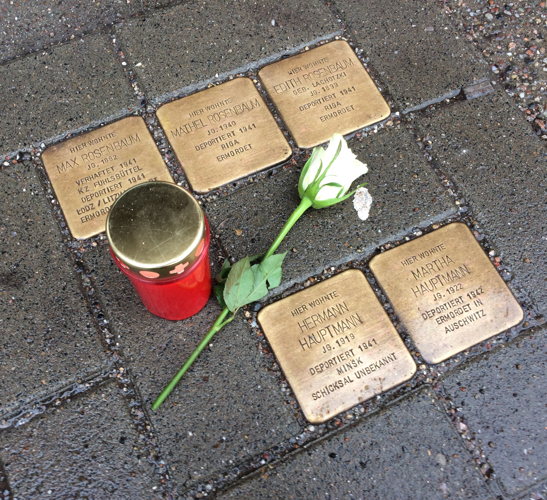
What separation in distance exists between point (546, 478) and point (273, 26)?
4.65ft

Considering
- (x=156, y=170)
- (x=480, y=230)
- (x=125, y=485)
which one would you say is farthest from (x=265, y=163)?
(x=125, y=485)

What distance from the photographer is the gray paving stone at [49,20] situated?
1.71 meters

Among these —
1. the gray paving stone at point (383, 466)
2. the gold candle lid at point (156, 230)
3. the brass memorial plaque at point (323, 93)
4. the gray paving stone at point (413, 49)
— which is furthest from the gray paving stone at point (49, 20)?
the gray paving stone at point (383, 466)

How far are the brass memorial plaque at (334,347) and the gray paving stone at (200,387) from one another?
0.20 ft

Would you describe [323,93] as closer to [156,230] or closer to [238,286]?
[238,286]

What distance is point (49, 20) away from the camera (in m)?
1.74

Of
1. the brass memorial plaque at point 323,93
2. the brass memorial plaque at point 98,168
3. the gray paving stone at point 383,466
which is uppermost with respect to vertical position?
the brass memorial plaque at point 323,93

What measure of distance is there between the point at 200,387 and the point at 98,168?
24.7 inches

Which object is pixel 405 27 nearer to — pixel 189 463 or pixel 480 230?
pixel 480 230

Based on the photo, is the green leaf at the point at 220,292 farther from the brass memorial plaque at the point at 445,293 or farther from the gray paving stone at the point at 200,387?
the brass memorial plaque at the point at 445,293

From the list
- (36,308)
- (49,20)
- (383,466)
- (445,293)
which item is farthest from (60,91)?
(383,466)

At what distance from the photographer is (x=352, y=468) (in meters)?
1.30

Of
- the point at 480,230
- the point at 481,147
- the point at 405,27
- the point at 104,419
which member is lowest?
the point at 104,419

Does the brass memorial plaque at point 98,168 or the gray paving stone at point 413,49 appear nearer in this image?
the brass memorial plaque at point 98,168
